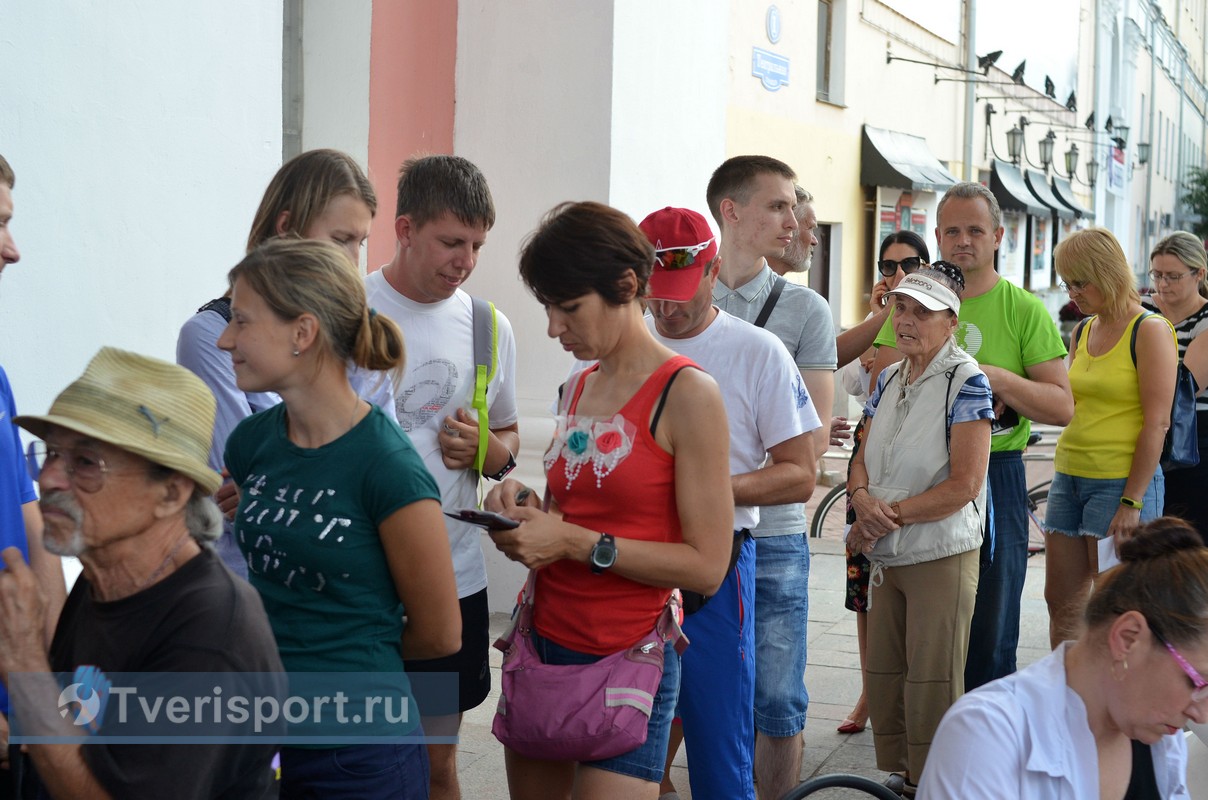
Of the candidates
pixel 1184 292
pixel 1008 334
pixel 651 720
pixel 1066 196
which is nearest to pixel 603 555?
pixel 651 720

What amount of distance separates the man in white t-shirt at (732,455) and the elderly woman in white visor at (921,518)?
78 centimetres

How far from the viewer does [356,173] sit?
3084 millimetres

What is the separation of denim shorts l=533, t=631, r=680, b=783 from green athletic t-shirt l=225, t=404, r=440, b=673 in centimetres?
39

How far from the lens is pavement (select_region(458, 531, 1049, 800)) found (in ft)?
14.8

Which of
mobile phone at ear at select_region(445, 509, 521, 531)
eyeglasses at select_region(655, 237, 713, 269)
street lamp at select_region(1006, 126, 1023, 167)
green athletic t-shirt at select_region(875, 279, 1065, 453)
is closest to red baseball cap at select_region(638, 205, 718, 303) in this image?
eyeglasses at select_region(655, 237, 713, 269)

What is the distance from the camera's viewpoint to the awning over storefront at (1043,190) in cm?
2633

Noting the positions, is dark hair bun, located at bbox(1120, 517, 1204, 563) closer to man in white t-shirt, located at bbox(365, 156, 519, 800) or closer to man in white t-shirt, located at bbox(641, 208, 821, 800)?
man in white t-shirt, located at bbox(641, 208, 821, 800)

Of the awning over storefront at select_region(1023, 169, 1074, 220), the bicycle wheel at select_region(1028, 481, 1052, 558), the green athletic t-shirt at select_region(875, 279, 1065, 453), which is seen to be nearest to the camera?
the green athletic t-shirt at select_region(875, 279, 1065, 453)

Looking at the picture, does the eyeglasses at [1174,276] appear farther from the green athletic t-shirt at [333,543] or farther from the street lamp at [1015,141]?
the street lamp at [1015,141]

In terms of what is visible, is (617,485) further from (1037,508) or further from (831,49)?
(831,49)

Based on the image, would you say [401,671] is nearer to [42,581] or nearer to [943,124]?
[42,581]

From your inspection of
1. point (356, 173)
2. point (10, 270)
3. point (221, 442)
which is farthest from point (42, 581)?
point (10, 270)

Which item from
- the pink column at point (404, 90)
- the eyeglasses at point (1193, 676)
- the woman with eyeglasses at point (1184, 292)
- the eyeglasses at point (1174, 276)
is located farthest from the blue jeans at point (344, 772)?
the eyeglasses at point (1174, 276)

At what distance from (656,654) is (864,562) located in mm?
1843
